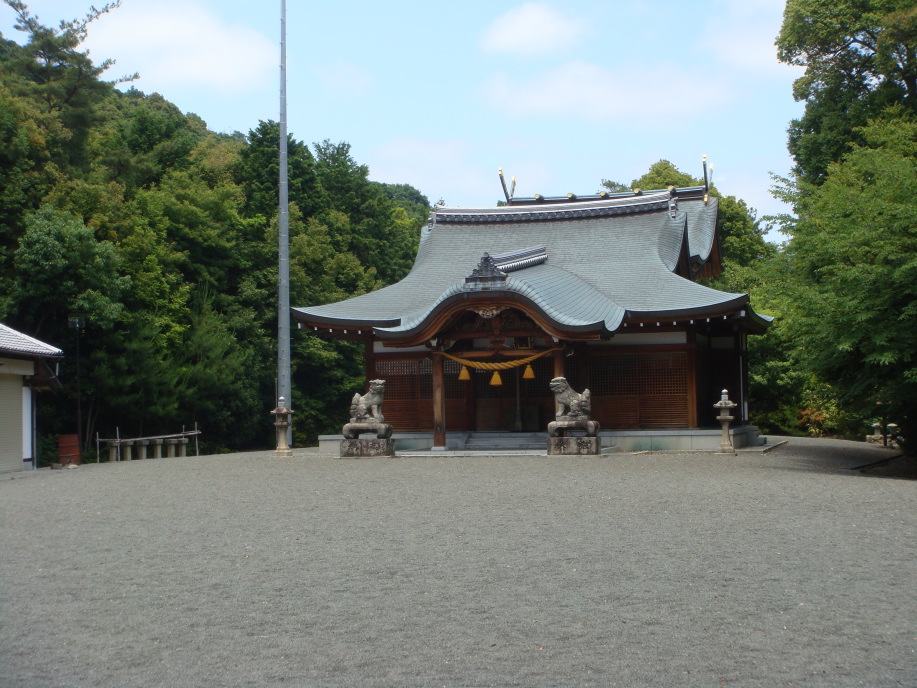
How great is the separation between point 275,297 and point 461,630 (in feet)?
95.2

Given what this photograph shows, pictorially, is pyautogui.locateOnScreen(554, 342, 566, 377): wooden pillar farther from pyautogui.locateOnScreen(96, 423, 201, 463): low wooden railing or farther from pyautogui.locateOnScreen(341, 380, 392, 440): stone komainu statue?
pyautogui.locateOnScreen(96, 423, 201, 463): low wooden railing

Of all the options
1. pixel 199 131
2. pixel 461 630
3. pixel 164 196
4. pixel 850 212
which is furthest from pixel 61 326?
pixel 199 131

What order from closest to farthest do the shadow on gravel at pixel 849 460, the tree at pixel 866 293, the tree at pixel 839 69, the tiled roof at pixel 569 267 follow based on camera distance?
1. the tree at pixel 866 293
2. the shadow on gravel at pixel 849 460
3. the tiled roof at pixel 569 267
4. the tree at pixel 839 69

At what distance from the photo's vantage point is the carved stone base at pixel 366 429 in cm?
1670

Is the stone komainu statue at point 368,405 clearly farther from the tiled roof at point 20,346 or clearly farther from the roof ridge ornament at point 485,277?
the tiled roof at point 20,346

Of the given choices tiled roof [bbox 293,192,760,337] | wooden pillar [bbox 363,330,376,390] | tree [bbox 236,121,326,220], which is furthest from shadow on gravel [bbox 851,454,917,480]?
tree [bbox 236,121,326,220]

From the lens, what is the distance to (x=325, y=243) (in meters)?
35.5

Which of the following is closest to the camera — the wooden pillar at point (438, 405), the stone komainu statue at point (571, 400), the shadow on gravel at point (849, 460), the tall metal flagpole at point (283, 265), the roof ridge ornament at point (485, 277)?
the shadow on gravel at point (849, 460)

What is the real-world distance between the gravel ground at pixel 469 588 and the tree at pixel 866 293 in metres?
2.76

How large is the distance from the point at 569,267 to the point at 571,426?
6632 millimetres

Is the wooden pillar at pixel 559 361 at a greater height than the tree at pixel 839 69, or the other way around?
the tree at pixel 839 69

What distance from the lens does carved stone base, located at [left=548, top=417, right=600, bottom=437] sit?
1591cm

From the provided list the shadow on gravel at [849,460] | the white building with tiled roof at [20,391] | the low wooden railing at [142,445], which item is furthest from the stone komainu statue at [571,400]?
the low wooden railing at [142,445]

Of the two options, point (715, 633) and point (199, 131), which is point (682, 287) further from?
point (199, 131)
